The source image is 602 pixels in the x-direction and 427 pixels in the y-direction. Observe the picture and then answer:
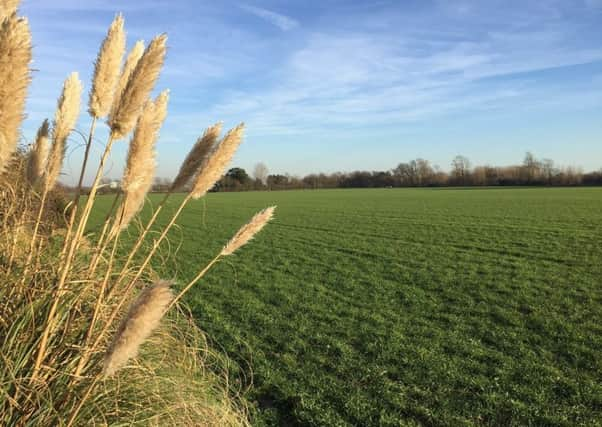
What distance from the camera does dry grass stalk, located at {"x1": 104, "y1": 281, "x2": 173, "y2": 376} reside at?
1.05 m

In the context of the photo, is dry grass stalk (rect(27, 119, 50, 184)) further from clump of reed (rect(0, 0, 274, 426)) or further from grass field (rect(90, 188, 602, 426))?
grass field (rect(90, 188, 602, 426))

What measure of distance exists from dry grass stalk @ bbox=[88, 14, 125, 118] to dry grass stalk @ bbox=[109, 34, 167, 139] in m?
0.09

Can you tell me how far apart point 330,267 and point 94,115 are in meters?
13.2

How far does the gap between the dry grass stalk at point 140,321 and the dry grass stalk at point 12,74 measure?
700 millimetres

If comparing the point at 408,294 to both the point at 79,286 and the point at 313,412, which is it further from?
the point at 79,286

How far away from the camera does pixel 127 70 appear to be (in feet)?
6.72

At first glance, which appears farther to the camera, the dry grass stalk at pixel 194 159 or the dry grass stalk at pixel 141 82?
the dry grass stalk at pixel 194 159

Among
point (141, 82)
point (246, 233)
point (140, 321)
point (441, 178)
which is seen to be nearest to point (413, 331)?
point (246, 233)

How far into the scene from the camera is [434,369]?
6262mm

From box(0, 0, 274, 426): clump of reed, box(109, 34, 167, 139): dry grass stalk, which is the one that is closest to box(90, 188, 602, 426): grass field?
box(0, 0, 274, 426): clump of reed

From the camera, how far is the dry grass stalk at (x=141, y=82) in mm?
1642

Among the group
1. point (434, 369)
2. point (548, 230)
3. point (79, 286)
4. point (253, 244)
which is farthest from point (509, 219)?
point (79, 286)

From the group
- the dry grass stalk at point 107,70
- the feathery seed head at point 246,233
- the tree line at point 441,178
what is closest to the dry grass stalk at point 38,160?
the dry grass stalk at point 107,70

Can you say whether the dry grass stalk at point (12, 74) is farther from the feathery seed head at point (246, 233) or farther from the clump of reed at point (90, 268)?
the feathery seed head at point (246, 233)
